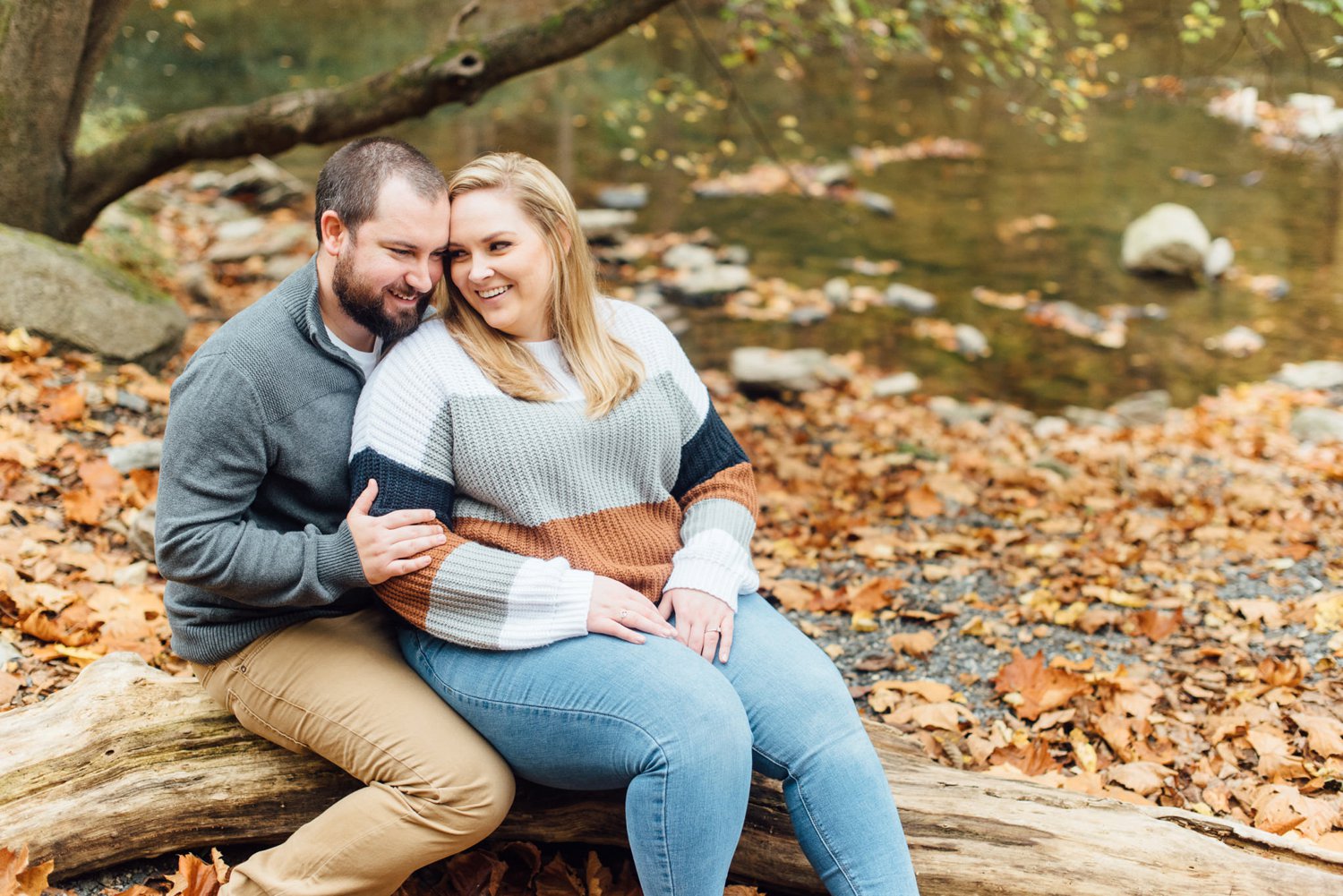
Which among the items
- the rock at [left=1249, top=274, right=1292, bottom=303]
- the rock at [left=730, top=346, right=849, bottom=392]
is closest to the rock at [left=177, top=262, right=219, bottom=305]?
the rock at [left=730, top=346, right=849, bottom=392]

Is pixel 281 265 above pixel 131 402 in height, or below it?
below

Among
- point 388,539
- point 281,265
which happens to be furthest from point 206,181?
point 388,539

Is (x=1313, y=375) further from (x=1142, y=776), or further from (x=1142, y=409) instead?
(x=1142, y=776)

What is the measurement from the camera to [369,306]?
2.47 m

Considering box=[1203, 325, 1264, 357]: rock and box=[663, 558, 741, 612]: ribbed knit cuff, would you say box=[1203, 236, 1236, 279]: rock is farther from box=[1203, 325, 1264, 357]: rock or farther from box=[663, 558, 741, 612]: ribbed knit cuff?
box=[663, 558, 741, 612]: ribbed knit cuff

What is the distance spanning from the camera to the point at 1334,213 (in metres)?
11.1

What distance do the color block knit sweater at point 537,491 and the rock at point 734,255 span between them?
7.61 metres

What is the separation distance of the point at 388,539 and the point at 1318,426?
6.89 meters

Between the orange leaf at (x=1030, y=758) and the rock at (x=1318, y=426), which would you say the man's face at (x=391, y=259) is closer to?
the orange leaf at (x=1030, y=758)

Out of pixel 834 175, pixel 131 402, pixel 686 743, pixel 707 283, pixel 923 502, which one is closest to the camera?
pixel 686 743

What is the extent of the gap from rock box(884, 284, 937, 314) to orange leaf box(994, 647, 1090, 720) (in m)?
6.52

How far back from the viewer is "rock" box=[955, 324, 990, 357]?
896 centimetres

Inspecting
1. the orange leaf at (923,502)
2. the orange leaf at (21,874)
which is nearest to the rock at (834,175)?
the orange leaf at (923,502)

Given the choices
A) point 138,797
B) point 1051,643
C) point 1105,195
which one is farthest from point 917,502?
point 1105,195
